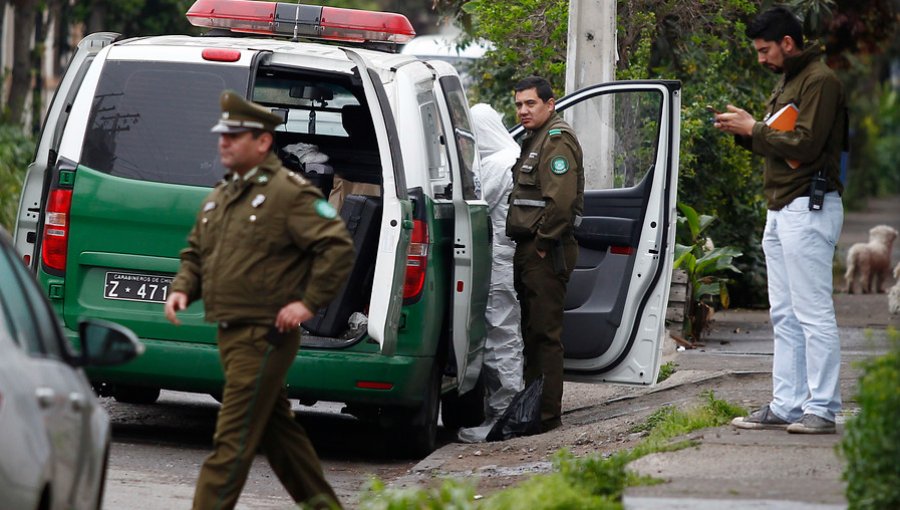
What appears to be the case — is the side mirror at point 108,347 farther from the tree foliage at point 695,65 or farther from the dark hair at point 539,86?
the tree foliage at point 695,65

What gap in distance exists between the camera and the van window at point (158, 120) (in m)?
7.53

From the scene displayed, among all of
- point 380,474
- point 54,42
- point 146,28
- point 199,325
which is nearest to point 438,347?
point 380,474

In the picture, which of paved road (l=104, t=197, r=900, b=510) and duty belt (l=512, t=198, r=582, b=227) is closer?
paved road (l=104, t=197, r=900, b=510)

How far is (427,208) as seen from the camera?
7.61 meters

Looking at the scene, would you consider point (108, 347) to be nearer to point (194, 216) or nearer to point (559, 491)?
point (559, 491)

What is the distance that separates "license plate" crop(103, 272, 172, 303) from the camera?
753cm

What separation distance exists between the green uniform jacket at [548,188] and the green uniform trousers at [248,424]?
9.37 ft

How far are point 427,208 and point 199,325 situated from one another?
1.20 metres

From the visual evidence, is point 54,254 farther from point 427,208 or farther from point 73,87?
point 427,208

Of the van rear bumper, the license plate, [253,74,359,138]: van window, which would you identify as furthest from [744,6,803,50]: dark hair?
[253,74,359,138]: van window

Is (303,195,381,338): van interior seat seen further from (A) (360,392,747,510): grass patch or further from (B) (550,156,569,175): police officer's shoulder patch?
(A) (360,392,747,510): grass patch

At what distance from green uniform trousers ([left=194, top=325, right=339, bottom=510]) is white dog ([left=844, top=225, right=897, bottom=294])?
1239 cm

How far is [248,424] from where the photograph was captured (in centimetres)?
555

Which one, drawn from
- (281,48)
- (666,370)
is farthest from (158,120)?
(666,370)
